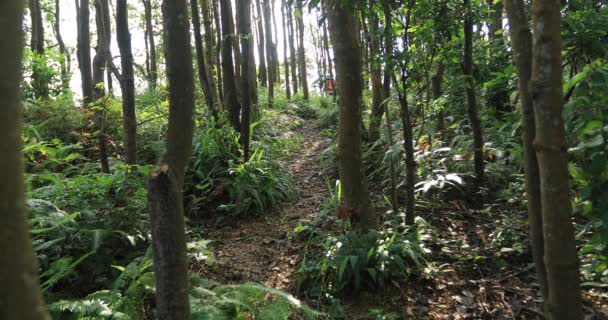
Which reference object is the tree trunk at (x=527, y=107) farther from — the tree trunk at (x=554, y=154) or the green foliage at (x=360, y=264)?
the green foliage at (x=360, y=264)

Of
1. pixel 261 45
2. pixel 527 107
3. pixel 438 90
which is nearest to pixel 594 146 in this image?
pixel 527 107

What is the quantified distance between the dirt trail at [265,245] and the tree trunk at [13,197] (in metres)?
3.68

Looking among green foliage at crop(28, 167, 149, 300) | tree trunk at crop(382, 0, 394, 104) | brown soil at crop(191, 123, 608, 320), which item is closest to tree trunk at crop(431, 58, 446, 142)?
brown soil at crop(191, 123, 608, 320)

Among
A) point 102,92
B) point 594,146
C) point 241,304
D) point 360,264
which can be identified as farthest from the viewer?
point 102,92

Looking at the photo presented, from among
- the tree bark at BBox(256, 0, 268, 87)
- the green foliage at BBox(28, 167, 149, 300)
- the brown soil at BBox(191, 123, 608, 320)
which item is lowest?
the brown soil at BBox(191, 123, 608, 320)

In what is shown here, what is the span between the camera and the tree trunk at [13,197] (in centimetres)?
67

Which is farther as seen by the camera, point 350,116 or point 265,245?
point 265,245

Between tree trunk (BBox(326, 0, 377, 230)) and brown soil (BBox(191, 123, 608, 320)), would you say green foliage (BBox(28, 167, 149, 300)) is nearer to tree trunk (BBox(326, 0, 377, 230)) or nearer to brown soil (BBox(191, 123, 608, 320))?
brown soil (BBox(191, 123, 608, 320))

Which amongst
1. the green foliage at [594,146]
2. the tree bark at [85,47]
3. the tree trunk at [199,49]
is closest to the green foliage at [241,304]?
the green foliage at [594,146]

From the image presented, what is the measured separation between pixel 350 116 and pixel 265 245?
1.98 meters

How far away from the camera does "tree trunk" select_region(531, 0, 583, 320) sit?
1.77m

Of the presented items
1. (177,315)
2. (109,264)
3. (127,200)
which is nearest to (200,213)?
(127,200)

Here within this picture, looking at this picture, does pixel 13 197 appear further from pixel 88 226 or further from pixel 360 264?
pixel 88 226

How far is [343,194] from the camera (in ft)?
15.1
